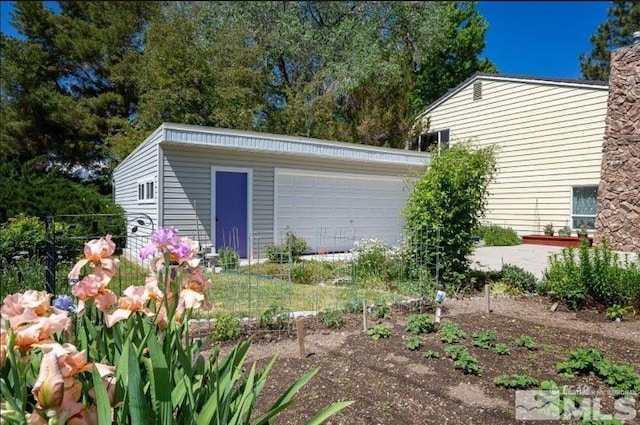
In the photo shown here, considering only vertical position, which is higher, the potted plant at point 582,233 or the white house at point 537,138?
the white house at point 537,138

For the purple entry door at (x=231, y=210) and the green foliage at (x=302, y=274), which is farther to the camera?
the purple entry door at (x=231, y=210)

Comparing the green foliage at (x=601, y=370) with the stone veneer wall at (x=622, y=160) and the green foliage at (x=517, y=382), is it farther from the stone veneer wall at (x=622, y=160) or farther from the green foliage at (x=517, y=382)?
the stone veneer wall at (x=622, y=160)

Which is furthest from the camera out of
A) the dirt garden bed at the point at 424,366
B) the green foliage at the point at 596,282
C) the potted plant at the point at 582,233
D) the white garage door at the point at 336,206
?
the potted plant at the point at 582,233

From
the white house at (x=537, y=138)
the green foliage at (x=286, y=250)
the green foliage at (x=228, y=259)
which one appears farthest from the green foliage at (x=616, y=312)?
the white house at (x=537, y=138)

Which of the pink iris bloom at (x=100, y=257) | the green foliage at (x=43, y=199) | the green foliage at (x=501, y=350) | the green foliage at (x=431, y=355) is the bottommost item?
the green foliage at (x=431, y=355)

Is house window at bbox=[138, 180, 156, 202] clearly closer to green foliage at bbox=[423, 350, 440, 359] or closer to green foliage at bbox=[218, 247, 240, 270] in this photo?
green foliage at bbox=[218, 247, 240, 270]

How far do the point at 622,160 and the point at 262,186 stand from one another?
8.33m

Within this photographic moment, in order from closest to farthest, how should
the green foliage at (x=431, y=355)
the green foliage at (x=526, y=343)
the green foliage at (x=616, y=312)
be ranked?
the green foliage at (x=431, y=355)
the green foliage at (x=526, y=343)
the green foliage at (x=616, y=312)

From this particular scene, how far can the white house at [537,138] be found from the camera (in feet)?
40.6

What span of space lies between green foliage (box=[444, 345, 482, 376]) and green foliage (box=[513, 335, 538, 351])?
0.58 m

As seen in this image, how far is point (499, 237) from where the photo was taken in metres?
13.5

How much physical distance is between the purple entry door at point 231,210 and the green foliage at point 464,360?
6.98 m

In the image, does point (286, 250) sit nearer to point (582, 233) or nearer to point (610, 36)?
point (582, 233)

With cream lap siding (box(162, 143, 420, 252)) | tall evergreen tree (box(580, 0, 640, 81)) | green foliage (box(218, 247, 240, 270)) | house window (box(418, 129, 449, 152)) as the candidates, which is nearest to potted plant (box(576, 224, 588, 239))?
house window (box(418, 129, 449, 152))
